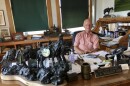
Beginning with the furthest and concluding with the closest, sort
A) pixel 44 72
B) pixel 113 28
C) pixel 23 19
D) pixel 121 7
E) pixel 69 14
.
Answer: pixel 69 14 → pixel 23 19 → pixel 121 7 → pixel 113 28 → pixel 44 72

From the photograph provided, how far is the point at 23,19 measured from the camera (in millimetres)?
3842

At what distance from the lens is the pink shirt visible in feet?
7.62

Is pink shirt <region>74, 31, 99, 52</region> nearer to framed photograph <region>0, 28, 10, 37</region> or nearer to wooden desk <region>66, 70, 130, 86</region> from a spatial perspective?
wooden desk <region>66, 70, 130, 86</region>

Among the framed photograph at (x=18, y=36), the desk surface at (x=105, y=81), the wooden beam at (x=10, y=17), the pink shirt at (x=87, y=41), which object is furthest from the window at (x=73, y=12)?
the desk surface at (x=105, y=81)

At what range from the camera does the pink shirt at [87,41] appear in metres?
2.32

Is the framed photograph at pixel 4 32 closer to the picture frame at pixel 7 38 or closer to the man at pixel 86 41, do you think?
the picture frame at pixel 7 38

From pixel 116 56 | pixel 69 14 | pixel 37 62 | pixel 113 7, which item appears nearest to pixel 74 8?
pixel 69 14

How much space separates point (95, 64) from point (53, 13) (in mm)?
2869

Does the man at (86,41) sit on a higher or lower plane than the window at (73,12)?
lower

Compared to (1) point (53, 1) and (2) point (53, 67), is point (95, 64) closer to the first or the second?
(2) point (53, 67)

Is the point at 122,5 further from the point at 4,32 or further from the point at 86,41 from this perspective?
the point at 4,32

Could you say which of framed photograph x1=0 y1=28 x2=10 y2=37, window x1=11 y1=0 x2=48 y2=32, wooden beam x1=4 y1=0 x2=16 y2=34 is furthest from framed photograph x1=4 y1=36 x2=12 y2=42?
window x1=11 y1=0 x2=48 y2=32

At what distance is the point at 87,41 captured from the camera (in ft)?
7.73

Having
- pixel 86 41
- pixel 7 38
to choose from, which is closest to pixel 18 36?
pixel 7 38
